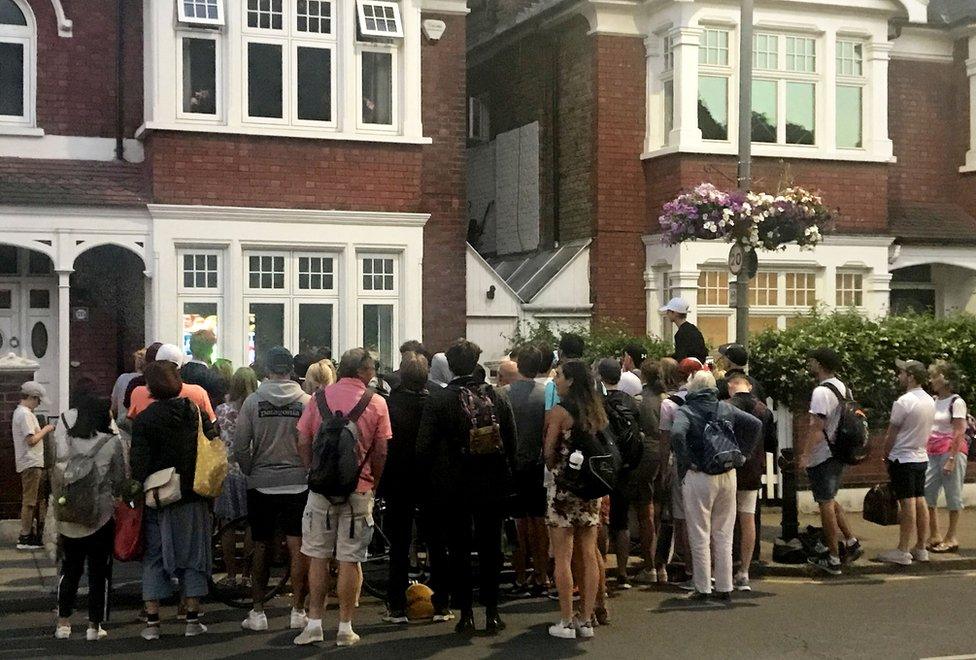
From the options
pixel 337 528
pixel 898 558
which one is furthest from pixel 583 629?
pixel 898 558

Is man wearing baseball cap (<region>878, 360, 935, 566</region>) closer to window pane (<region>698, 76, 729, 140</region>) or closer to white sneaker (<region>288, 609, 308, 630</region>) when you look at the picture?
white sneaker (<region>288, 609, 308, 630</region>)

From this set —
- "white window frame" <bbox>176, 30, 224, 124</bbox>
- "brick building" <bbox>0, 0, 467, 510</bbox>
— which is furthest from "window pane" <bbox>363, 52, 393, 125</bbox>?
"white window frame" <bbox>176, 30, 224, 124</bbox>

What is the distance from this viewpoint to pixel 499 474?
9523 millimetres

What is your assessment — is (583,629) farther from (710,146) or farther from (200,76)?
(710,146)

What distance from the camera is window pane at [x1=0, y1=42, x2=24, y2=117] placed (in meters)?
16.7

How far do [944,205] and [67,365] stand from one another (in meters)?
14.0

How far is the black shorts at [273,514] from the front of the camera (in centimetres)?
959

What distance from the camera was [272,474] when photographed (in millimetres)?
9586

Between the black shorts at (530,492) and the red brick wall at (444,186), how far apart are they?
7.47 meters

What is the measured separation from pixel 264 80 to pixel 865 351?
8103mm

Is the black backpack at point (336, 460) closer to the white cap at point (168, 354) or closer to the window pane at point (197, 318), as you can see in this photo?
the white cap at point (168, 354)

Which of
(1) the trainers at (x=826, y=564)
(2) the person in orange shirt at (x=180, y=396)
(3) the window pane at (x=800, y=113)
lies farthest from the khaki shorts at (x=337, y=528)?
(3) the window pane at (x=800, y=113)

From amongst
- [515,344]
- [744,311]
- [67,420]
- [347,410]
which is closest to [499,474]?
[347,410]

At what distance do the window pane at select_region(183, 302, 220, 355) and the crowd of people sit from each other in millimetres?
5163
